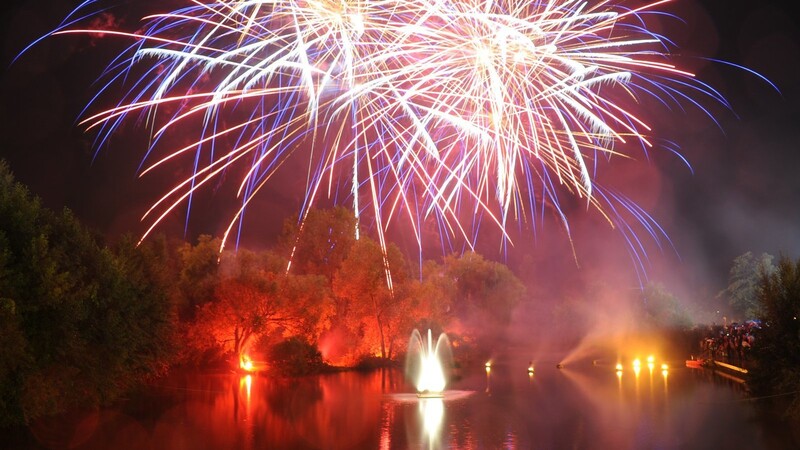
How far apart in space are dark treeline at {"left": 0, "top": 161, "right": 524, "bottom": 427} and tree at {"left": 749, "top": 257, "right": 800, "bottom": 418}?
2003 cm

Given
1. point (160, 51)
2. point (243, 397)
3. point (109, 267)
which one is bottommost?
point (243, 397)

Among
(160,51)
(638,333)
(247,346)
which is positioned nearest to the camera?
(160,51)

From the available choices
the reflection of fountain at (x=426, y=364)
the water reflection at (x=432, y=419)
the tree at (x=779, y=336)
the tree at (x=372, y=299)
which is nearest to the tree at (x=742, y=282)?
the reflection of fountain at (x=426, y=364)

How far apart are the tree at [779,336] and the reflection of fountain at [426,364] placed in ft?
35.7

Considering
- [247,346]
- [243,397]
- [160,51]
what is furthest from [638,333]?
[160,51]

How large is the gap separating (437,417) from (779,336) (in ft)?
36.9

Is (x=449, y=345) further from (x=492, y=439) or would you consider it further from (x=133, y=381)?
(x=492, y=439)

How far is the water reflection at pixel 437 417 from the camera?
52.2 ft

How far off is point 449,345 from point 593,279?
3369 cm

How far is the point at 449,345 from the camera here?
4953 cm

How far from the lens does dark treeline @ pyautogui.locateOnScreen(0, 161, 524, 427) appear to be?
18.3 metres

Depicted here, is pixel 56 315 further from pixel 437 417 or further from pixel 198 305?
pixel 198 305

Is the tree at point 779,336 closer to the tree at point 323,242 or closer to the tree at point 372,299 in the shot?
the tree at point 372,299

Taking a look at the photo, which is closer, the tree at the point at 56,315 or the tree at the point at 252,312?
the tree at the point at 56,315
